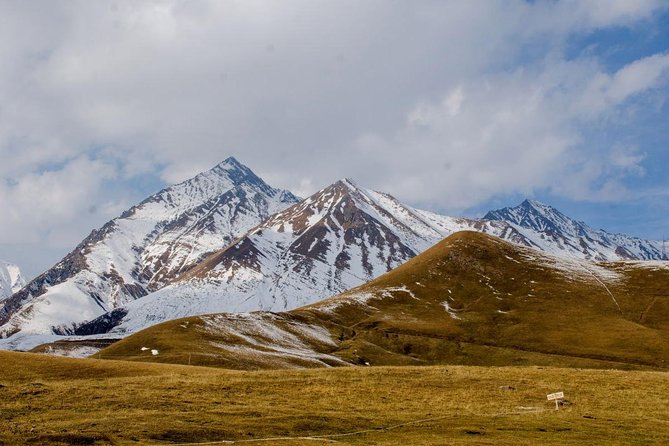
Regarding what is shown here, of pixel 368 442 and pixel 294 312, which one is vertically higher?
pixel 294 312

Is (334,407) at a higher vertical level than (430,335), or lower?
lower

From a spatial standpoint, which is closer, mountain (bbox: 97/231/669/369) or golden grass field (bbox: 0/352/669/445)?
golden grass field (bbox: 0/352/669/445)

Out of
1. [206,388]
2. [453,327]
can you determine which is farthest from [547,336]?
[206,388]

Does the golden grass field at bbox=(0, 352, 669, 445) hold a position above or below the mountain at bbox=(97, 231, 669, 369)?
below

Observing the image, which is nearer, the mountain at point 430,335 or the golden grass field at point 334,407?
the golden grass field at point 334,407

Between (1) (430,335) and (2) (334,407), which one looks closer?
(2) (334,407)

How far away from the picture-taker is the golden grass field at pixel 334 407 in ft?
128

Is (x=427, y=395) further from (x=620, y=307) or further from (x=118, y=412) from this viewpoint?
(x=620, y=307)

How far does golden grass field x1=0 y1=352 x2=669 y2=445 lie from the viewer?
39094 mm

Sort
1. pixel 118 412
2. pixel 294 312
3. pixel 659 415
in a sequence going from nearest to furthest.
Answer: pixel 118 412 < pixel 659 415 < pixel 294 312

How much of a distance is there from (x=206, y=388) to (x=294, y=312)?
12869cm

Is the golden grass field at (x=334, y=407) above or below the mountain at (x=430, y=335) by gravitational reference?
below

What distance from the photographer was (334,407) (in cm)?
5044

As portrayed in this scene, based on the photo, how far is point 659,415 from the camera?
50.6 m
